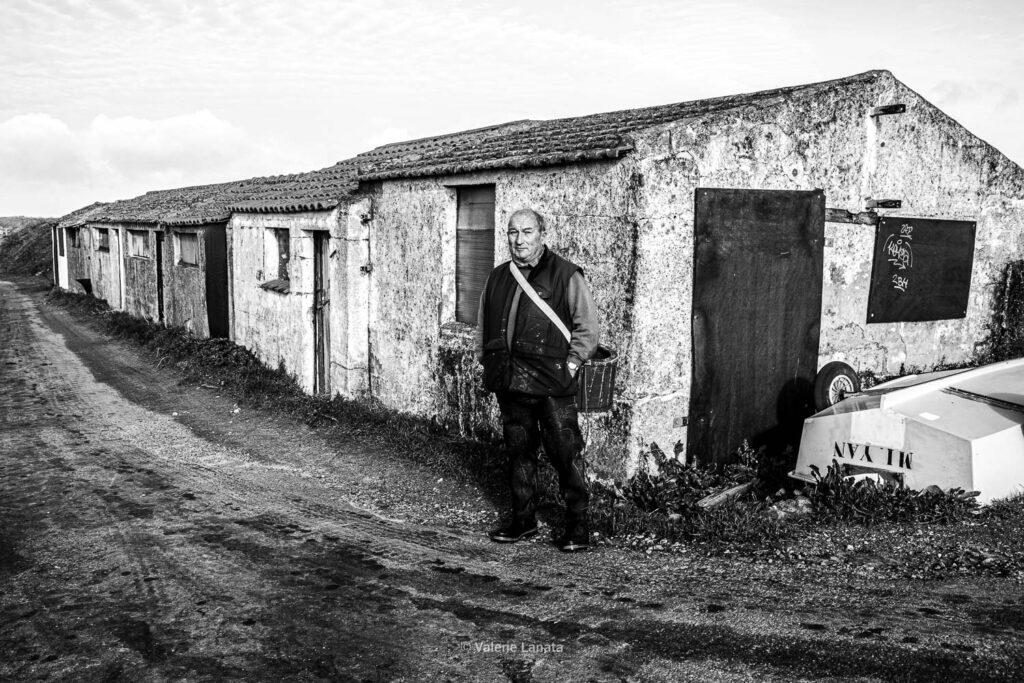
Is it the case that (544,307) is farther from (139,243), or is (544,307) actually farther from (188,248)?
(139,243)

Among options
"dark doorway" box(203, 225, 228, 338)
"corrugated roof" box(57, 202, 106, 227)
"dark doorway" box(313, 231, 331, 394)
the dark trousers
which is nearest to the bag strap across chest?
the dark trousers

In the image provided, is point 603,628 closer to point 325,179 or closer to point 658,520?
point 658,520

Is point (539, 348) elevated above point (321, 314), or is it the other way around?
point (539, 348)

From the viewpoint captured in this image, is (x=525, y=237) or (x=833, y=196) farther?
(x=833, y=196)

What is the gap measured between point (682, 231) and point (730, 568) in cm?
267

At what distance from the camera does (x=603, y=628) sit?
401 cm

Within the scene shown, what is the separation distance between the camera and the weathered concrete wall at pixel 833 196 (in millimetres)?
6051

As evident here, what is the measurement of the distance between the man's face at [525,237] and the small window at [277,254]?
8058 mm

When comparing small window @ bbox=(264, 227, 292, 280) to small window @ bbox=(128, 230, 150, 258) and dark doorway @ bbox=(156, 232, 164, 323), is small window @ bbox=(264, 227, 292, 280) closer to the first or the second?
dark doorway @ bbox=(156, 232, 164, 323)

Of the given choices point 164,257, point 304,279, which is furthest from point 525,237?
point 164,257

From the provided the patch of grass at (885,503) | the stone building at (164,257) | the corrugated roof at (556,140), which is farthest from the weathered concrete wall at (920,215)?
the stone building at (164,257)

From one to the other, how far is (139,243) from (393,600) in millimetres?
18310

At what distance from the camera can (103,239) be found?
24281mm

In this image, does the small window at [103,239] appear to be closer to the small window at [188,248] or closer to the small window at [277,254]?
the small window at [188,248]
